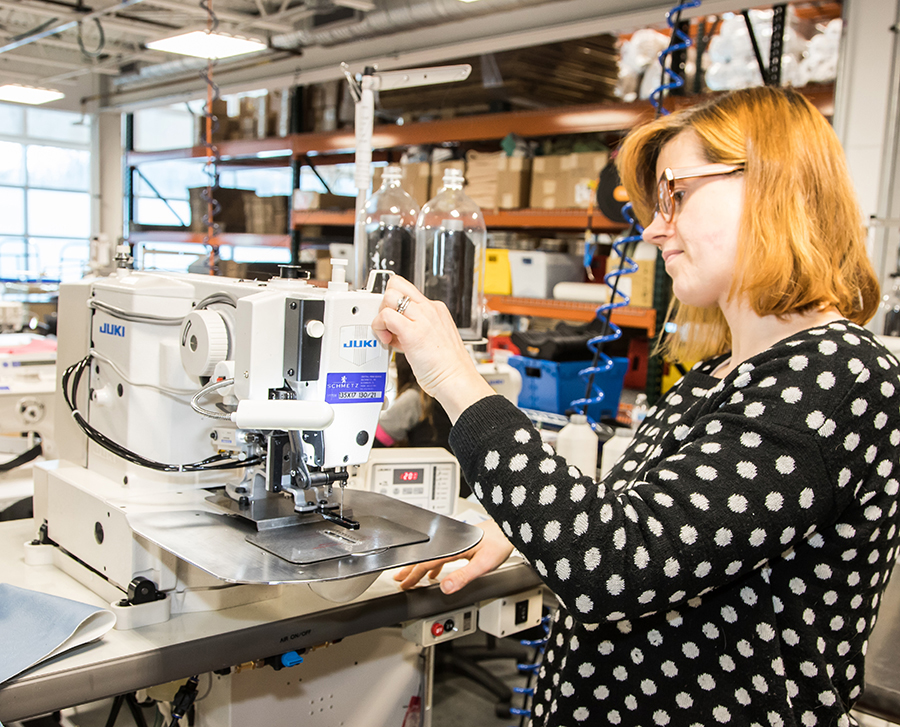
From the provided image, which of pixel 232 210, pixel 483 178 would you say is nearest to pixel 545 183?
pixel 483 178

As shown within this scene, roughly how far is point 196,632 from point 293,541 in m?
0.27

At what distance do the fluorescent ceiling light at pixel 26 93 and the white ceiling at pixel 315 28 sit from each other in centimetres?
34

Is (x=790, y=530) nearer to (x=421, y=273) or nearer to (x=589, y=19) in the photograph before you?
(x=421, y=273)

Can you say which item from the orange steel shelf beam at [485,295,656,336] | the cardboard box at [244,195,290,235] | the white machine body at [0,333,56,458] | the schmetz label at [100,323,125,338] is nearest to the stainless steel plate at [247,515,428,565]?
the schmetz label at [100,323,125,338]

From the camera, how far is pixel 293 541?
1222 mm

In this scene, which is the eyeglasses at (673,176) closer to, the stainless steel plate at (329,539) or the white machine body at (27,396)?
the stainless steel plate at (329,539)

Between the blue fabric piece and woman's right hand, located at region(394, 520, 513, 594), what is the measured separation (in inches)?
21.2

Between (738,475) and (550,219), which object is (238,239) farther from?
(738,475)

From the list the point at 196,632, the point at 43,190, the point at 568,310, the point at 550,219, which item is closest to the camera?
the point at 196,632

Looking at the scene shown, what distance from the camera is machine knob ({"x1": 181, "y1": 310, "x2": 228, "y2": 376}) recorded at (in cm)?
125

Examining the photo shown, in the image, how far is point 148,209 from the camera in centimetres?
995

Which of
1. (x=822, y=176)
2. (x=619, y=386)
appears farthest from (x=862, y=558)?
(x=619, y=386)

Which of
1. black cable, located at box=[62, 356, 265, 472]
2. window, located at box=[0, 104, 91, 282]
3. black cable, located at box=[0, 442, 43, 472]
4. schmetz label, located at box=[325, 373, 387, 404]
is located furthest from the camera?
window, located at box=[0, 104, 91, 282]

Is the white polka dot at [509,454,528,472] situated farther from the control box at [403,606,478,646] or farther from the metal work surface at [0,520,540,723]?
the control box at [403,606,478,646]
